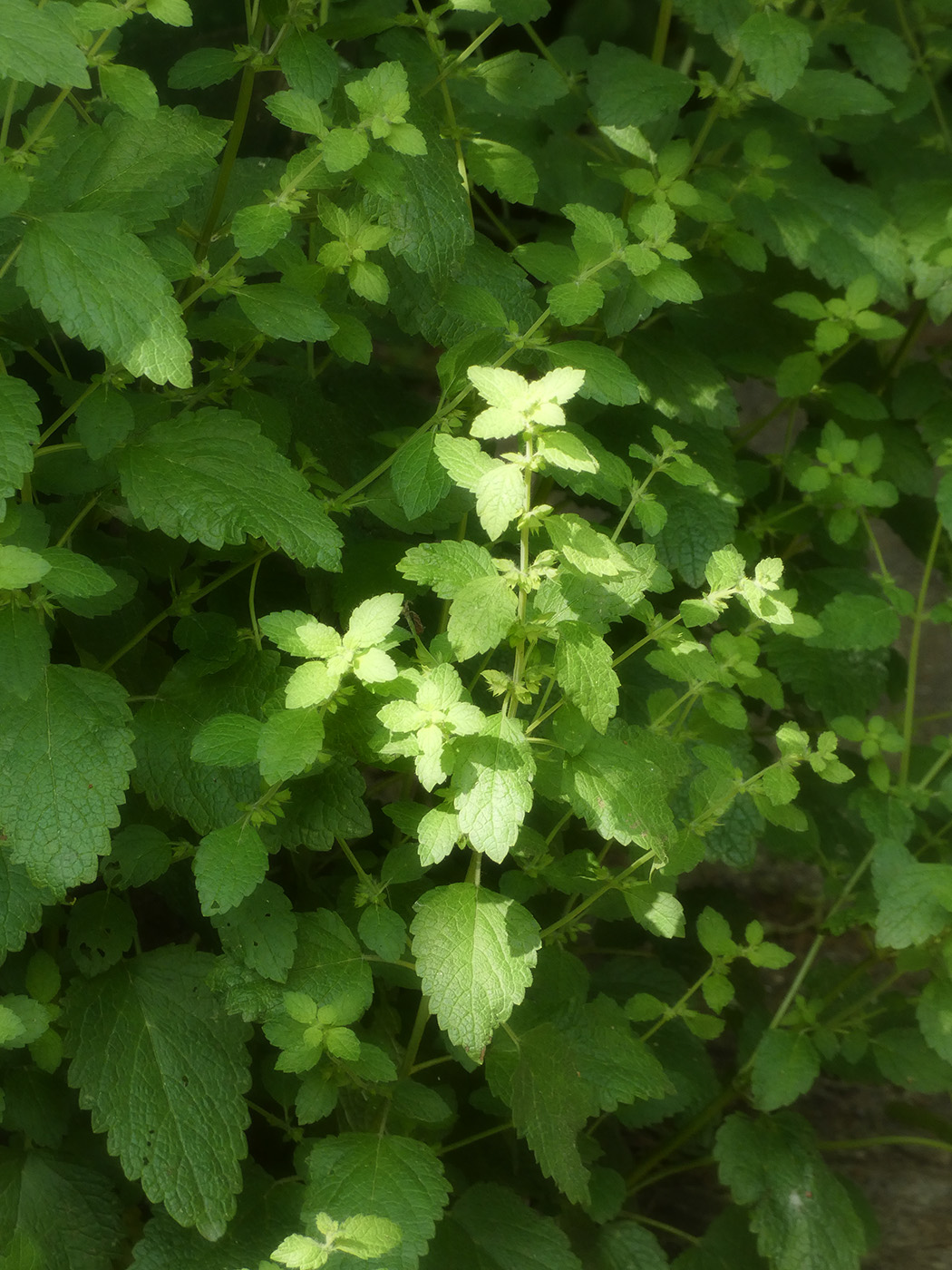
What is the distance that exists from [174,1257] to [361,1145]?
27cm

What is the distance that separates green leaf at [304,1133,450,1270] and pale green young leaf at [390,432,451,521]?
2.24 feet

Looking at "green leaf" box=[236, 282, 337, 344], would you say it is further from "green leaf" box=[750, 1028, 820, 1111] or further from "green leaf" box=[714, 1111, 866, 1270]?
"green leaf" box=[714, 1111, 866, 1270]

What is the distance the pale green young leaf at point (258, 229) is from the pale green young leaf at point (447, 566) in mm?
352

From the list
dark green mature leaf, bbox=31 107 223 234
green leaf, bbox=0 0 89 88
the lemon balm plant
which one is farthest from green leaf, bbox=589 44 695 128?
green leaf, bbox=0 0 89 88

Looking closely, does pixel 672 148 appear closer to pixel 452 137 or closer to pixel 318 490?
pixel 452 137

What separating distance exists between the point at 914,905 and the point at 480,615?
781 millimetres

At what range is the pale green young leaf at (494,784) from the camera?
3.67 feet

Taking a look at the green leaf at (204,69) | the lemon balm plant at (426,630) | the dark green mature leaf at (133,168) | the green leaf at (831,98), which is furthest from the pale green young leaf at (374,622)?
the green leaf at (831,98)

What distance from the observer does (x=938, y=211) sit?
1894 millimetres

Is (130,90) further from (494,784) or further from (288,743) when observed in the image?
(494,784)

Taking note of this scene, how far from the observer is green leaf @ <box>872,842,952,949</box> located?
1518 mm

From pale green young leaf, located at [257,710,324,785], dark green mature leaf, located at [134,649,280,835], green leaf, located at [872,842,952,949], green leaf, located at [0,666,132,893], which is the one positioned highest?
pale green young leaf, located at [257,710,324,785]

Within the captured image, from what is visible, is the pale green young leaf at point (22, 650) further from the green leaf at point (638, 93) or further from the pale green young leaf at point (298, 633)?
the green leaf at point (638, 93)

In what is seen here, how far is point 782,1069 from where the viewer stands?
1.65 metres
